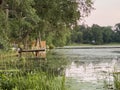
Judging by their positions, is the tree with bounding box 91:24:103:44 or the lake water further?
the tree with bounding box 91:24:103:44

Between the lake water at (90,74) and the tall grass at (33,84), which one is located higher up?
the tall grass at (33,84)

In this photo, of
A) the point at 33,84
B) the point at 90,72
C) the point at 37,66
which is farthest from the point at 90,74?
the point at 33,84

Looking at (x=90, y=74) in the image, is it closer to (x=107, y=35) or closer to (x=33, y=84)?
(x=33, y=84)

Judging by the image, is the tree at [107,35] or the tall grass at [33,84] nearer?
the tall grass at [33,84]

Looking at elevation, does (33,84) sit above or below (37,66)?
above

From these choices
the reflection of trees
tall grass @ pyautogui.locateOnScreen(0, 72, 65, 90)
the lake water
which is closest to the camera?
tall grass @ pyautogui.locateOnScreen(0, 72, 65, 90)

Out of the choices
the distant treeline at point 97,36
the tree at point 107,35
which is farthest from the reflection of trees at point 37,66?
the tree at point 107,35

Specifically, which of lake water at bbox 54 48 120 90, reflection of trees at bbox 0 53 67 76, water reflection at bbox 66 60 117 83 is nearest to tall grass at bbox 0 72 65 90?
lake water at bbox 54 48 120 90

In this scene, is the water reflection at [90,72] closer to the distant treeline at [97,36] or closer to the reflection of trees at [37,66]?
the reflection of trees at [37,66]

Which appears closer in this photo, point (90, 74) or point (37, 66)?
point (90, 74)

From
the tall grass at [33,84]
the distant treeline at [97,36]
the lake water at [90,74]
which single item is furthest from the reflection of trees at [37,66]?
the distant treeline at [97,36]

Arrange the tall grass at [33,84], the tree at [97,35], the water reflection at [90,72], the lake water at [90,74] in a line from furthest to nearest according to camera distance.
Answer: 1. the tree at [97,35]
2. the water reflection at [90,72]
3. the lake water at [90,74]
4. the tall grass at [33,84]

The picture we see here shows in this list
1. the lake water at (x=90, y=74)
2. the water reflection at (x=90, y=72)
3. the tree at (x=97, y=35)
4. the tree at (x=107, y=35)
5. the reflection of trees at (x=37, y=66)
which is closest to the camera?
the lake water at (x=90, y=74)

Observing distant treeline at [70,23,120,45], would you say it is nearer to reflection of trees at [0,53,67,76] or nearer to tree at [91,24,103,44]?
tree at [91,24,103,44]
